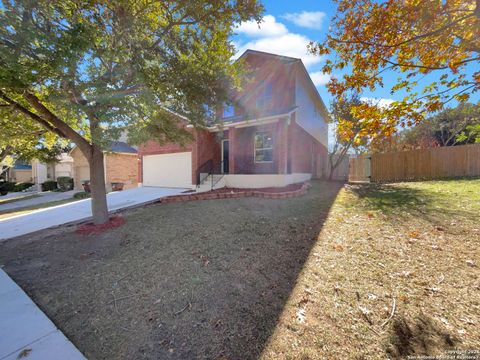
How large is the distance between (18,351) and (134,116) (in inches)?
206

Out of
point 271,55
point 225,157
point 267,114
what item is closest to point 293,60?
point 271,55

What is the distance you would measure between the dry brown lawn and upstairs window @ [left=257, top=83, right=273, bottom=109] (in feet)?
29.4

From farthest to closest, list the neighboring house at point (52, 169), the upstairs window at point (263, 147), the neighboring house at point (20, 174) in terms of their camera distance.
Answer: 1. the neighboring house at point (20, 174)
2. the neighboring house at point (52, 169)
3. the upstairs window at point (263, 147)

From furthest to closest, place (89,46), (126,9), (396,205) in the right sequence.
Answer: (396,205) < (126,9) < (89,46)

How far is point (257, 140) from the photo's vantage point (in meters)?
12.4

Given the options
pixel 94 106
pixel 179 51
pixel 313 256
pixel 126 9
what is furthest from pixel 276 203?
pixel 126 9

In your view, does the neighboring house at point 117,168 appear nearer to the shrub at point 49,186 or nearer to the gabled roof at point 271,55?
the shrub at point 49,186

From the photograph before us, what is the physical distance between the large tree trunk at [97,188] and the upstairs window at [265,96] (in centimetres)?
910

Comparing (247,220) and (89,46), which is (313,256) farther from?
(89,46)

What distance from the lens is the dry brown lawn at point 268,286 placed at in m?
2.19

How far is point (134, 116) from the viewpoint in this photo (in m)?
5.97

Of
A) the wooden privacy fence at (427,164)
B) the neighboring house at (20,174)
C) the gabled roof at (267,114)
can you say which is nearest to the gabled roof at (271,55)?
the gabled roof at (267,114)

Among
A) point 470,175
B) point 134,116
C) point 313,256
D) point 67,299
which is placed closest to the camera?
point 67,299

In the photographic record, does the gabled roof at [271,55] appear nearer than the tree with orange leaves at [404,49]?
No
